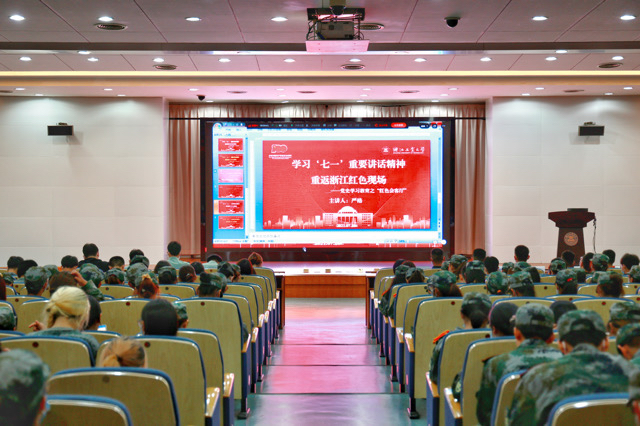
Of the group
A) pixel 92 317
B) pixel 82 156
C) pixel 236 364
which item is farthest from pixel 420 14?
pixel 82 156

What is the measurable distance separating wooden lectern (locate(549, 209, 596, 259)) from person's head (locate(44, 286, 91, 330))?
9.46 meters

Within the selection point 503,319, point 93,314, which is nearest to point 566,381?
point 503,319

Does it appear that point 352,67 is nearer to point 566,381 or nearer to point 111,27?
point 111,27

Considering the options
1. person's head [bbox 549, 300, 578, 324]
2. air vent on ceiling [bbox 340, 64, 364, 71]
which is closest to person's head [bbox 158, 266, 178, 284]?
person's head [bbox 549, 300, 578, 324]

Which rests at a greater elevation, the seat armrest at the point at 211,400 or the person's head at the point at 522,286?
the person's head at the point at 522,286

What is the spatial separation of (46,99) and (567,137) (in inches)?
402

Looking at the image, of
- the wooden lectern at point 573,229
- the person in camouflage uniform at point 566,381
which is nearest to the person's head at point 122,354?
the person in camouflage uniform at point 566,381

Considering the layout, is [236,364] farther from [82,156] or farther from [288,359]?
[82,156]

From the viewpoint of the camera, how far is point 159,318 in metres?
3.37

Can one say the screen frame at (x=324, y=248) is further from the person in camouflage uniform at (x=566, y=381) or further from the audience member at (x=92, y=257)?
the person in camouflage uniform at (x=566, y=381)

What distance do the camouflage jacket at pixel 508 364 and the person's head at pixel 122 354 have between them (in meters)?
1.39

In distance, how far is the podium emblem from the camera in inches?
446

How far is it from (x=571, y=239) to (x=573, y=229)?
174 millimetres

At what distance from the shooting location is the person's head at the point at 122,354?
102 inches
